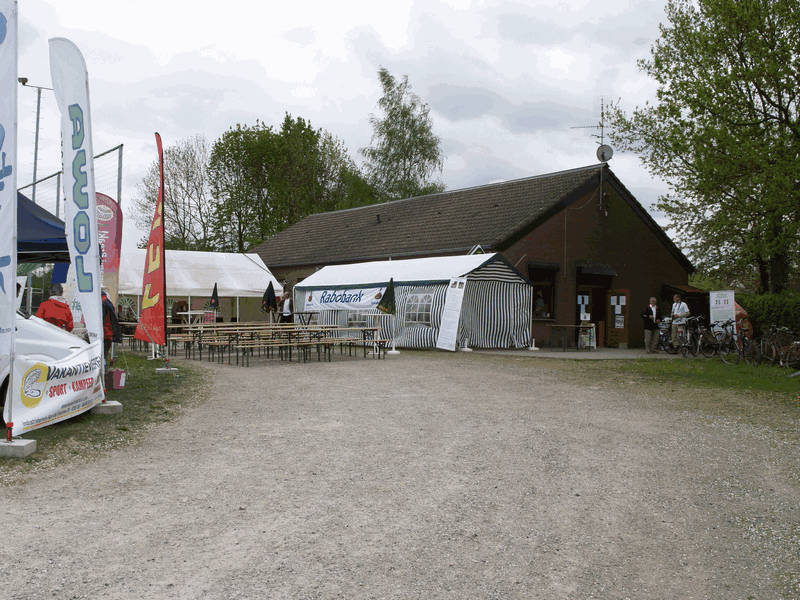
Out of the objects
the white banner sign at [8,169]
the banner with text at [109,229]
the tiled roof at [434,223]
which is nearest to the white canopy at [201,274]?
the tiled roof at [434,223]

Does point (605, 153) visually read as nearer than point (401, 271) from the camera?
No

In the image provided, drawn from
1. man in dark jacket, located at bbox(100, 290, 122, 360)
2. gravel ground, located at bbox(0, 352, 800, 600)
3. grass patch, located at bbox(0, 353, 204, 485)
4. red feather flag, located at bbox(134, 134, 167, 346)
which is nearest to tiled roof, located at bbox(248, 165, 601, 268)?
red feather flag, located at bbox(134, 134, 167, 346)

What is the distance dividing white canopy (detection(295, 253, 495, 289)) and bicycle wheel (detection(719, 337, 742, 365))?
21.2ft

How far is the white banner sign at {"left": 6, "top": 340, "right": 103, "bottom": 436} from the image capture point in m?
6.33

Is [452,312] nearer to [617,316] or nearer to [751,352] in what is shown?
[751,352]

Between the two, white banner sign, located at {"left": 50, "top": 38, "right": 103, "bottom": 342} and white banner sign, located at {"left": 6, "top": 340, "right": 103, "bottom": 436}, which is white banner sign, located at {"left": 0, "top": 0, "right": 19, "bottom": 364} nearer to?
white banner sign, located at {"left": 6, "top": 340, "right": 103, "bottom": 436}

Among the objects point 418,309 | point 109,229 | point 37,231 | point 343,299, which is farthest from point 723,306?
point 37,231

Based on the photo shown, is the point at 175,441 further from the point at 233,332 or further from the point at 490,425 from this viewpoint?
the point at 233,332

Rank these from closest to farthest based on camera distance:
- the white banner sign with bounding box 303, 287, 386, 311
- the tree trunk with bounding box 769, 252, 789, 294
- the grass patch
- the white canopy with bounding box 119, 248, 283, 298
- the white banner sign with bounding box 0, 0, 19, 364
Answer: the grass patch, the white banner sign with bounding box 0, 0, 19, 364, the white banner sign with bounding box 303, 287, 386, 311, the white canopy with bounding box 119, 248, 283, 298, the tree trunk with bounding box 769, 252, 789, 294

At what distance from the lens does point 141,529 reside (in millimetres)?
4238

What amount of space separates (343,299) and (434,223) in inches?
230

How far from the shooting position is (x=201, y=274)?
23234 mm

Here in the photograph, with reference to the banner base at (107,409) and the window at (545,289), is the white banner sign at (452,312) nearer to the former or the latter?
the window at (545,289)

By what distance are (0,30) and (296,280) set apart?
81.4 feet
